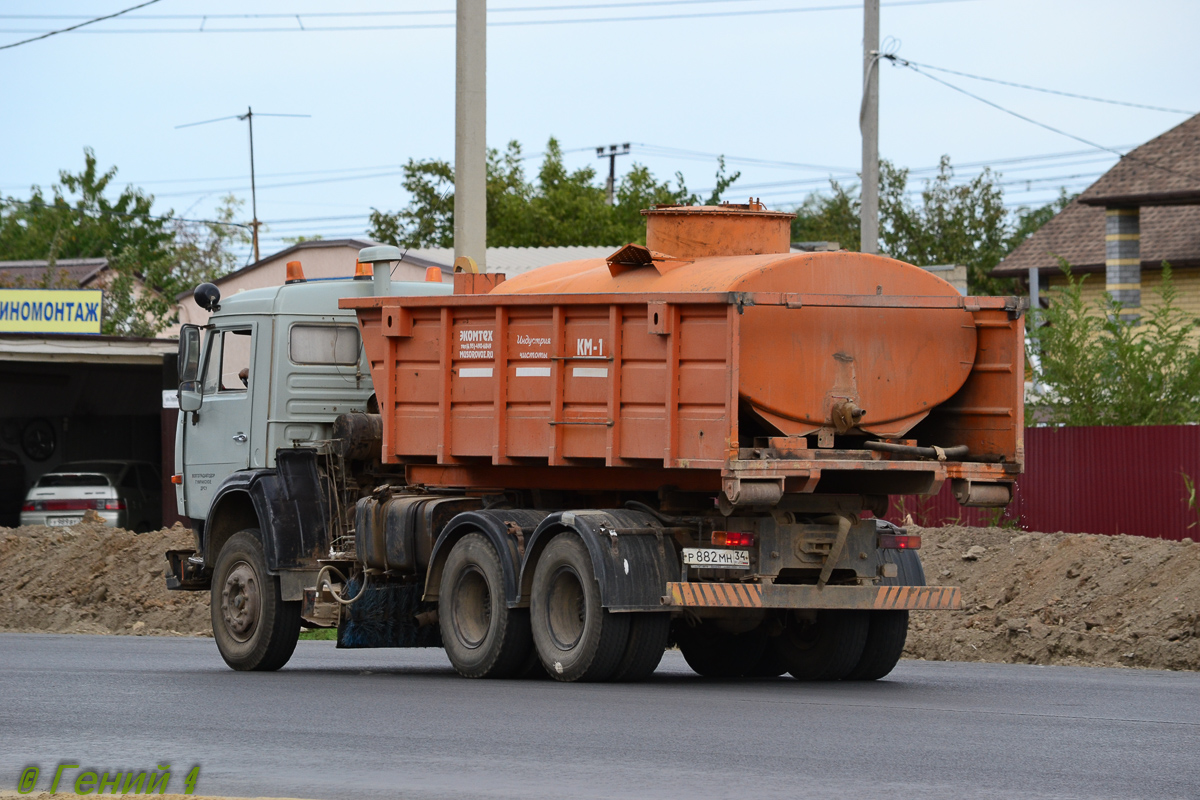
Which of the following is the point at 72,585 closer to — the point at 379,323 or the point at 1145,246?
the point at 379,323

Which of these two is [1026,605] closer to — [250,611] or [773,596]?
[773,596]

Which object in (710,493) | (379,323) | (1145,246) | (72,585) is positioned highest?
(1145,246)

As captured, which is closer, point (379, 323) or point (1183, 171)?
point (379, 323)

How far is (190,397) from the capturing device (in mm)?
16203

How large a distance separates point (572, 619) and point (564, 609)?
0.10m

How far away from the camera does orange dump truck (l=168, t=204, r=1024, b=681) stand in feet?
40.9

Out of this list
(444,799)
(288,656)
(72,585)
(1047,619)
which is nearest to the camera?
(444,799)

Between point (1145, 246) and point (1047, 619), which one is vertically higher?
point (1145, 246)

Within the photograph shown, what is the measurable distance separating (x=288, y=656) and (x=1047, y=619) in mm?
7992

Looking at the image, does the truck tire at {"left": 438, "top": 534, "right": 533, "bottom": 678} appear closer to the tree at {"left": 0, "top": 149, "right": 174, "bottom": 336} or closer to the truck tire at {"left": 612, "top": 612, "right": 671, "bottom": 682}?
the truck tire at {"left": 612, "top": 612, "right": 671, "bottom": 682}

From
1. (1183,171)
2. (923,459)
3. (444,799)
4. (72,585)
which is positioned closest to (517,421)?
(923,459)

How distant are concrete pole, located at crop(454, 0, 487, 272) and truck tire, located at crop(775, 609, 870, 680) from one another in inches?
196

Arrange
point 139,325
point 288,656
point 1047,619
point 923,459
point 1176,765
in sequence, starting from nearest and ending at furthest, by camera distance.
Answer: point 1176,765
point 923,459
point 288,656
point 1047,619
point 139,325

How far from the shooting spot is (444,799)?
758 cm
